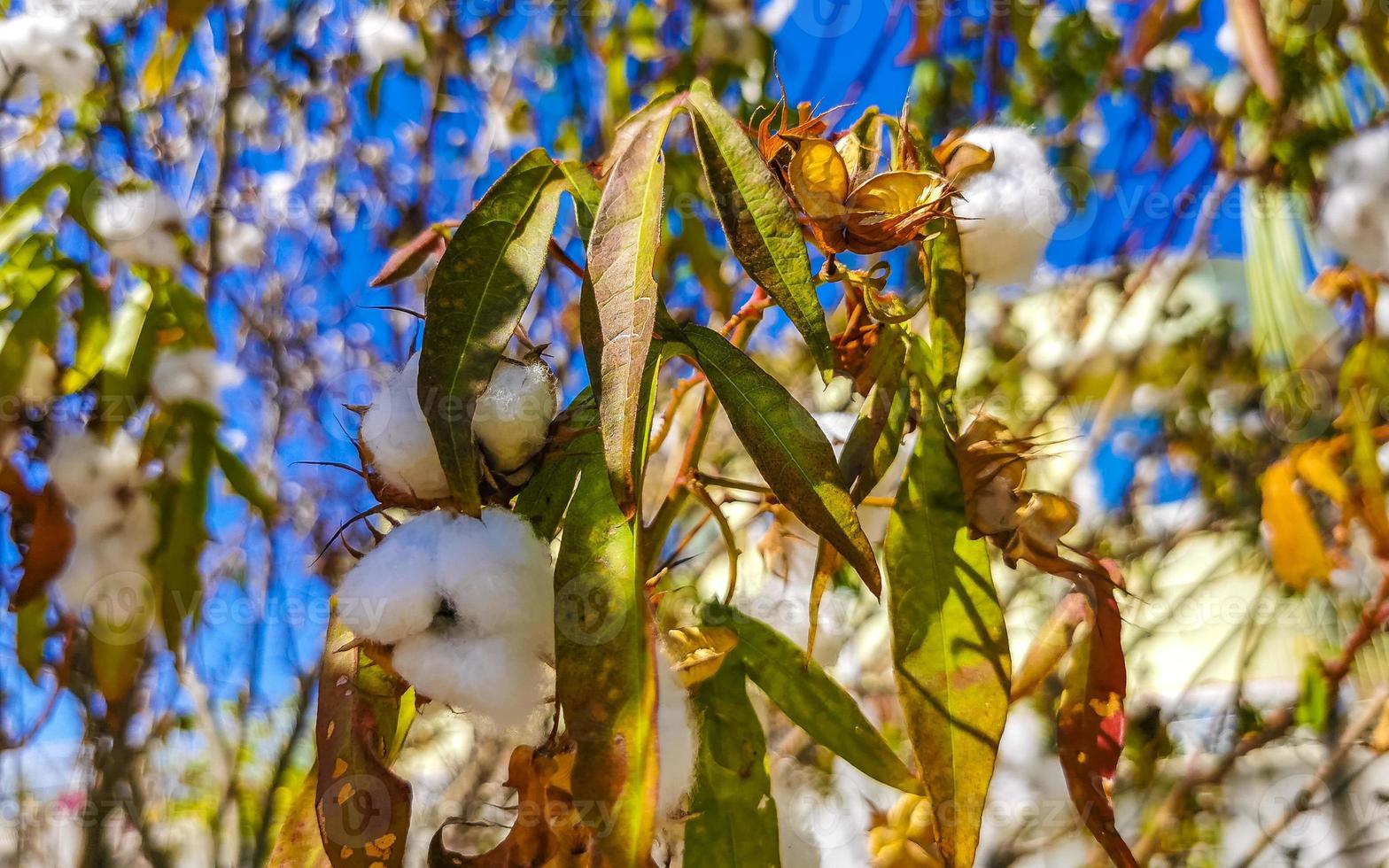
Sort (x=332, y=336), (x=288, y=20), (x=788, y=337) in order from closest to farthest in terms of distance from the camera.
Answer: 1. (x=288, y=20)
2. (x=788, y=337)
3. (x=332, y=336)

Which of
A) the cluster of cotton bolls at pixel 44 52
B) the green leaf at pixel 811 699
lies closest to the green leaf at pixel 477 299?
the green leaf at pixel 811 699

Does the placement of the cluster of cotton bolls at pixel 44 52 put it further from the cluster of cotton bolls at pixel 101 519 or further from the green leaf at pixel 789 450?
the green leaf at pixel 789 450

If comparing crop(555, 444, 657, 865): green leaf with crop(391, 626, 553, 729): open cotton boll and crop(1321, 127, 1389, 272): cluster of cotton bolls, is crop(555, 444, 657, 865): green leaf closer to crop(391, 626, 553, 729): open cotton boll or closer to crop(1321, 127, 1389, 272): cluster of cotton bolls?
crop(391, 626, 553, 729): open cotton boll

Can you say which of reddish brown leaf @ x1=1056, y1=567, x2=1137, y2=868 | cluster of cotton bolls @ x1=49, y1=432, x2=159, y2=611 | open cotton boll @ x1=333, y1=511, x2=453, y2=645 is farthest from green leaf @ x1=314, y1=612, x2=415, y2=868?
cluster of cotton bolls @ x1=49, y1=432, x2=159, y2=611

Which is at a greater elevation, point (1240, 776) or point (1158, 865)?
point (1240, 776)

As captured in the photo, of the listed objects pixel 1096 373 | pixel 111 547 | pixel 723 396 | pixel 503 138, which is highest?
pixel 503 138

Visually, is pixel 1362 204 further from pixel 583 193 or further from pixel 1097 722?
pixel 583 193

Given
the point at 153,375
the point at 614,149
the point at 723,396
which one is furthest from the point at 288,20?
the point at 723,396

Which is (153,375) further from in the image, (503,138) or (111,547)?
(503,138)
